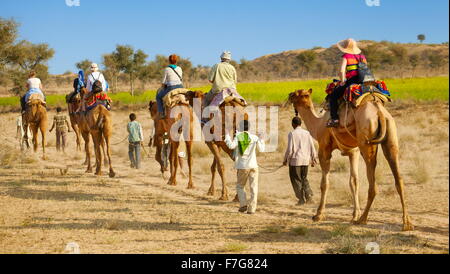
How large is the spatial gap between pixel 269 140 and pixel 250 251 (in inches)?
694

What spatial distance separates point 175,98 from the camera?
541 inches

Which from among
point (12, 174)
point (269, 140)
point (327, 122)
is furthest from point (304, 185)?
point (269, 140)

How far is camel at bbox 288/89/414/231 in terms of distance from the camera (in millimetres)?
8836

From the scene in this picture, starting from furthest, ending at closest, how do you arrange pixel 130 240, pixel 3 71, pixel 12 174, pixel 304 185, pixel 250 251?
1. pixel 3 71
2. pixel 12 174
3. pixel 304 185
4. pixel 130 240
5. pixel 250 251

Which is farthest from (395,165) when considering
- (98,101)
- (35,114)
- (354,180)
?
(35,114)

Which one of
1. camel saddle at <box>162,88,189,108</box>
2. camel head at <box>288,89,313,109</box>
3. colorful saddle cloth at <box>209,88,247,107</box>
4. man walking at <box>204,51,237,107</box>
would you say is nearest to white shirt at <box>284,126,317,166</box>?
camel head at <box>288,89,313,109</box>

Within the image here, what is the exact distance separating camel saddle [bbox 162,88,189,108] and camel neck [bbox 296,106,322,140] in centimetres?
366

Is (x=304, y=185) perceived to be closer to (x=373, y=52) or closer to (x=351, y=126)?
(x=351, y=126)

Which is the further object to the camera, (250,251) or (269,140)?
(269,140)

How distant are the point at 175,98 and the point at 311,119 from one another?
4193 millimetres

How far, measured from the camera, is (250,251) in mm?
7559

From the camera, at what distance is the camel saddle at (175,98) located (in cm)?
1368

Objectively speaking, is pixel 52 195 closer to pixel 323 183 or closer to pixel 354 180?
pixel 323 183

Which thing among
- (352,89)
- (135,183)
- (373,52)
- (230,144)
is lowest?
(135,183)
